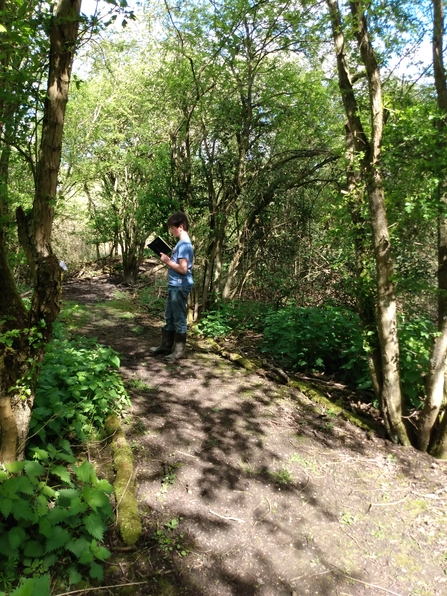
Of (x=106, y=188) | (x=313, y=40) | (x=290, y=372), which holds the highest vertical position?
(x=313, y=40)

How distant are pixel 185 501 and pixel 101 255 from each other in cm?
1526

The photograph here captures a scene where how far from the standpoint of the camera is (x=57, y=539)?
1.97 metres

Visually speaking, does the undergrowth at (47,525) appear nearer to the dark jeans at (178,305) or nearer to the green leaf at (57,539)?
the green leaf at (57,539)

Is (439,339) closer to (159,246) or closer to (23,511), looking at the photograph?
(23,511)

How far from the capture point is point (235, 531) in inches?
101

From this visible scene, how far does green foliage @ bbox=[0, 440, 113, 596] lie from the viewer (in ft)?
6.25

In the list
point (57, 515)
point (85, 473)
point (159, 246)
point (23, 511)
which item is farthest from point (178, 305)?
point (23, 511)

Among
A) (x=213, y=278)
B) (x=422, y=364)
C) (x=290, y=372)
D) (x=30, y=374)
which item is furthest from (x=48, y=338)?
(x=213, y=278)

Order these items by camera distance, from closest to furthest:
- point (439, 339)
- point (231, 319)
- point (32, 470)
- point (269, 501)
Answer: point (32, 470) < point (269, 501) < point (439, 339) < point (231, 319)

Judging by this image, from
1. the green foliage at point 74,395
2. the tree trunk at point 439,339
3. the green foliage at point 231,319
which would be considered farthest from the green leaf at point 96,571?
the green foliage at point 231,319

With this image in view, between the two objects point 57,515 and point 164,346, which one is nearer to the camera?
point 57,515

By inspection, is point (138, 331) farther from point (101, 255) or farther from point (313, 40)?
point (101, 255)

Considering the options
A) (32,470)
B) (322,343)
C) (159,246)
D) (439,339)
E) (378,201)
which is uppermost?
(378,201)

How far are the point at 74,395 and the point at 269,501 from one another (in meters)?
1.75
